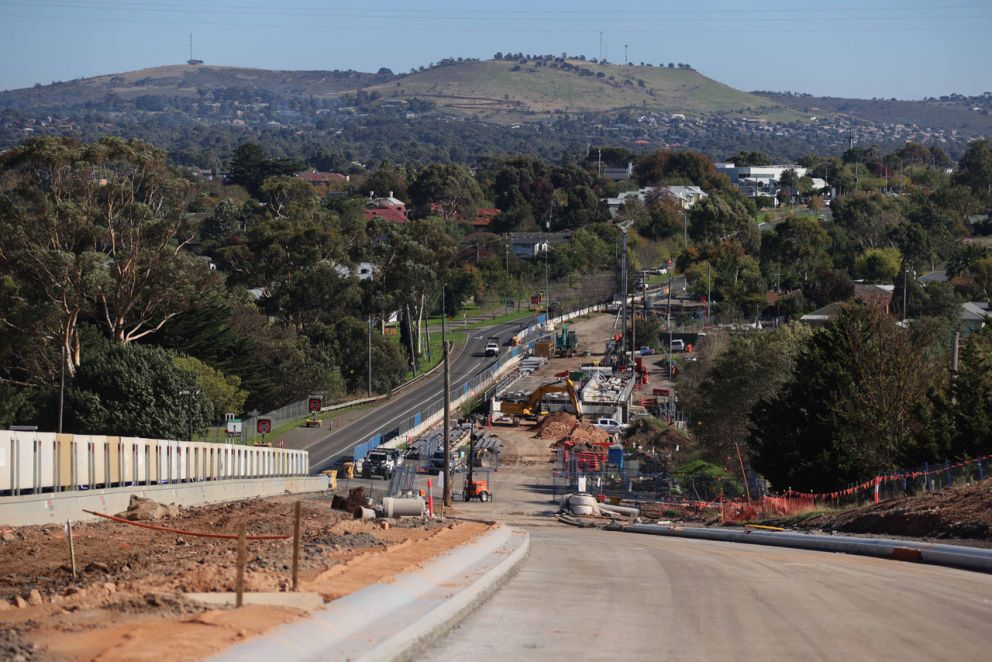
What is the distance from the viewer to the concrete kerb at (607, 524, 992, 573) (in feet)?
52.9

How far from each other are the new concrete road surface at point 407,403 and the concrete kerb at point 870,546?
36.8 m

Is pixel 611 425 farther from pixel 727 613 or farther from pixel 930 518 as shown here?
pixel 727 613

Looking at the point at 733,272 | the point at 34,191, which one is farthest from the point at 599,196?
the point at 34,191

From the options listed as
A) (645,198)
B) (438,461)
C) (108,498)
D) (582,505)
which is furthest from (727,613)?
(645,198)

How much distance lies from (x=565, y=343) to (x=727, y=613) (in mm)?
101086

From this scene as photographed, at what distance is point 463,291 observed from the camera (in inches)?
5079

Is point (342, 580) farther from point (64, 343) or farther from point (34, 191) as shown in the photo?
point (34, 191)

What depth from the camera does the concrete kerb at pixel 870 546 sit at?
1612 centimetres

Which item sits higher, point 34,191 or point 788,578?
point 34,191

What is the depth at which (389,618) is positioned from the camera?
924cm

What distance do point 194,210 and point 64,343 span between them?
10625 cm

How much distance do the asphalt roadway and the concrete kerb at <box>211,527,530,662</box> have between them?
17 centimetres

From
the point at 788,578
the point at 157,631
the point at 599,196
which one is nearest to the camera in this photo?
the point at 157,631

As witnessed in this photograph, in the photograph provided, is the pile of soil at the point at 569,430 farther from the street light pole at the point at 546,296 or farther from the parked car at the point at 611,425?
the street light pole at the point at 546,296
